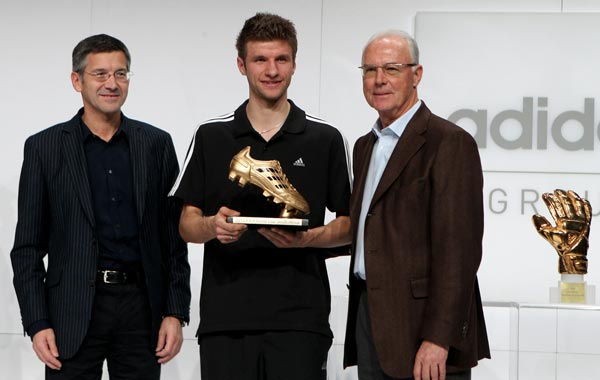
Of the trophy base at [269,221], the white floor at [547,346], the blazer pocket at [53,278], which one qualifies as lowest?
the white floor at [547,346]

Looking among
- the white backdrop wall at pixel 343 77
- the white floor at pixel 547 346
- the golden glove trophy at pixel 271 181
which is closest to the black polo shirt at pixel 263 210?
the golden glove trophy at pixel 271 181

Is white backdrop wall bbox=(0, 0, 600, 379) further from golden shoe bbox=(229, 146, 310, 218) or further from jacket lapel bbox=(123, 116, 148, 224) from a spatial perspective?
golden shoe bbox=(229, 146, 310, 218)

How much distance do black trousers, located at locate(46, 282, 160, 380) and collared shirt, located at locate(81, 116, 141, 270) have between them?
0.35 ft

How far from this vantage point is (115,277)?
3.58m

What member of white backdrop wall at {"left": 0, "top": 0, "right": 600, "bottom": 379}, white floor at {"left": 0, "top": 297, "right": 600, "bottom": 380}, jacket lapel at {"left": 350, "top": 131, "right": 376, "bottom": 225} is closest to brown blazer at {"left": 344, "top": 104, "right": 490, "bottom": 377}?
jacket lapel at {"left": 350, "top": 131, "right": 376, "bottom": 225}

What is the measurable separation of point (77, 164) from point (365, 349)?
1.24 meters

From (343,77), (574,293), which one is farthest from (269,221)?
(343,77)

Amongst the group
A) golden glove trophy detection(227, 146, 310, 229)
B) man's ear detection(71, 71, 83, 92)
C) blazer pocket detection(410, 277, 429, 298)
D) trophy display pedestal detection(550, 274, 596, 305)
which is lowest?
trophy display pedestal detection(550, 274, 596, 305)

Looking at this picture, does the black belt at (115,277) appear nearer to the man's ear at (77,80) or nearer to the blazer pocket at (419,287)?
the man's ear at (77,80)

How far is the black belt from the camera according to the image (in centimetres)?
357

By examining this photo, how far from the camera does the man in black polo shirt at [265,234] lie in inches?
127

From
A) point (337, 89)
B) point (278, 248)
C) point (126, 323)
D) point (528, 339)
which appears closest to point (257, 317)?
point (278, 248)

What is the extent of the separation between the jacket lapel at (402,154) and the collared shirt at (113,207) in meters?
0.96

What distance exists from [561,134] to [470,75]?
0.61 metres
